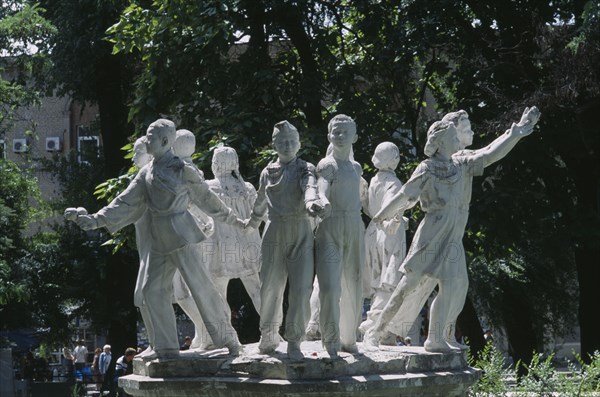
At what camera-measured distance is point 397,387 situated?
11.5 meters

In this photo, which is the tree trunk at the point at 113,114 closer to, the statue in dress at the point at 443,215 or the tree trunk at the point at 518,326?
the tree trunk at the point at 518,326

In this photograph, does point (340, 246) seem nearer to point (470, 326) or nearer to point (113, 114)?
point (470, 326)

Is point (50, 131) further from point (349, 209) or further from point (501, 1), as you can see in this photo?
point (349, 209)

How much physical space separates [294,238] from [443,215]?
1.73 meters

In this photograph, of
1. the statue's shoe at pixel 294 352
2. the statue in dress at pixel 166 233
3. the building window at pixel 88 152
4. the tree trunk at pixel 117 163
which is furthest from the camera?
the building window at pixel 88 152

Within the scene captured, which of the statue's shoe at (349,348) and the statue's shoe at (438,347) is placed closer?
the statue's shoe at (349,348)

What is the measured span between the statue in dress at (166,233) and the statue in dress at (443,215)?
1.96 meters

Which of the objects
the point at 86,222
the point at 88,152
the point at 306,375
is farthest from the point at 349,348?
the point at 88,152

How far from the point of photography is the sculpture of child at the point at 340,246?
11.5 meters

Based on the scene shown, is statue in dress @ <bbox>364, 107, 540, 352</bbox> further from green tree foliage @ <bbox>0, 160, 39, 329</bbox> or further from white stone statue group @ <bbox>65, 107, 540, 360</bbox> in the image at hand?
green tree foliage @ <bbox>0, 160, 39, 329</bbox>

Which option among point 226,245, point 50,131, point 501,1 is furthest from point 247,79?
point 50,131

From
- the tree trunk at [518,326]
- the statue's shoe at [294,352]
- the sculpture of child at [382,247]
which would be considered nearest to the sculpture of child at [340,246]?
the statue's shoe at [294,352]

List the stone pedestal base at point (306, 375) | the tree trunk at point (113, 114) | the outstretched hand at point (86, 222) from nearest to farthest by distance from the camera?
the stone pedestal base at point (306, 375) < the outstretched hand at point (86, 222) < the tree trunk at point (113, 114)

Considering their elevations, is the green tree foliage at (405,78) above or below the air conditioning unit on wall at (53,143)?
below
